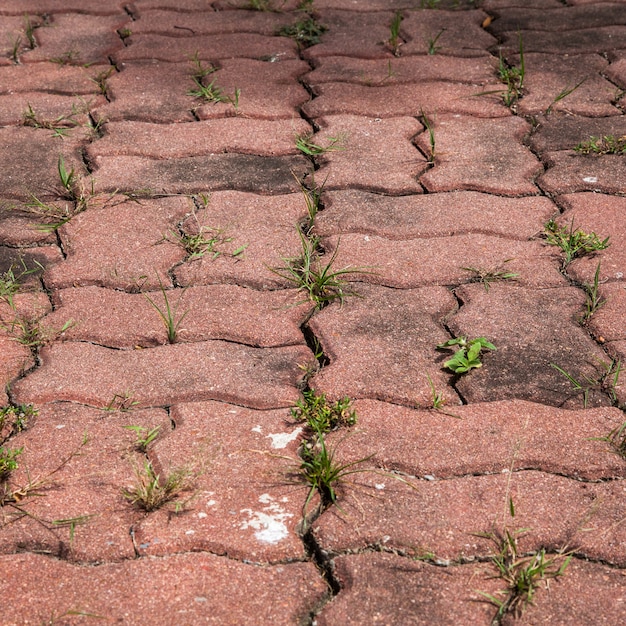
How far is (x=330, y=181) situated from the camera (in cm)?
299

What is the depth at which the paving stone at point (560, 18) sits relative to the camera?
408 centimetres

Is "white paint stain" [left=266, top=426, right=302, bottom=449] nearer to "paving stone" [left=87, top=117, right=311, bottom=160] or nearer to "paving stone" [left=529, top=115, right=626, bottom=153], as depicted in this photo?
"paving stone" [left=87, top=117, right=311, bottom=160]

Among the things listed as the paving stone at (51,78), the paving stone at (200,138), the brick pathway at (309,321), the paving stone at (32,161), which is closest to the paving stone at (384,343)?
the brick pathway at (309,321)

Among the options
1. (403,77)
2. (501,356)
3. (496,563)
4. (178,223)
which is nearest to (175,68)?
(403,77)

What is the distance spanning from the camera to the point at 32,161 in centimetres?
310

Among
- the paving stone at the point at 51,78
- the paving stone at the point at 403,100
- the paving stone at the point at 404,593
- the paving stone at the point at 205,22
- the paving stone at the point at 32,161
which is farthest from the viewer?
the paving stone at the point at 205,22

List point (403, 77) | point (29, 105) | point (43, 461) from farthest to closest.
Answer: point (403, 77) < point (29, 105) < point (43, 461)

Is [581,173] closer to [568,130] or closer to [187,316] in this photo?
[568,130]

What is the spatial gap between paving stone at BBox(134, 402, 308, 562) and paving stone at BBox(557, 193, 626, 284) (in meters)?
1.00

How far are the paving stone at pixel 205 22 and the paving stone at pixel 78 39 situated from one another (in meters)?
0.10

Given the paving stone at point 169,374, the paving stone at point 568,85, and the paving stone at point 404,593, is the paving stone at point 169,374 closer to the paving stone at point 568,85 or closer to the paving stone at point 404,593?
the paving stone at point 404,593

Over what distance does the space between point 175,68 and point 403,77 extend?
0.86 m

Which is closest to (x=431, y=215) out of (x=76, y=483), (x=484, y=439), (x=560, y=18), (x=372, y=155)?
(x=372, y=155)

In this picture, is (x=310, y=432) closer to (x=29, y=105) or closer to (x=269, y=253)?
(x=269, y=253)
